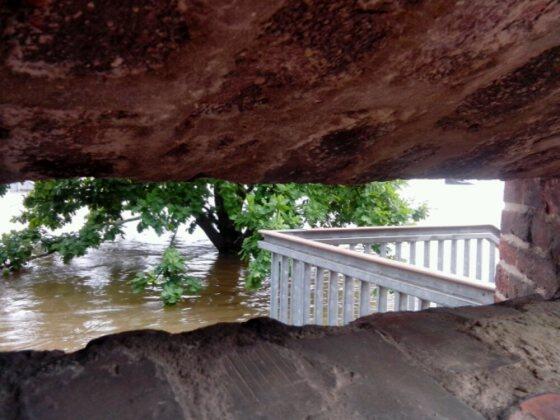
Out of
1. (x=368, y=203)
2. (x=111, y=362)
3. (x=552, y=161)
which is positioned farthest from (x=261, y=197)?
(x=111, y=362)

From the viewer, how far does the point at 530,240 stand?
66.2 inches

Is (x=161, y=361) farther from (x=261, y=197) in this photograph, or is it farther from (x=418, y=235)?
(x=261, y=197)

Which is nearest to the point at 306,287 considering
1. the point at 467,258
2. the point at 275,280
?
the point at 275,280

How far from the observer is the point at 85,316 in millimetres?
5191

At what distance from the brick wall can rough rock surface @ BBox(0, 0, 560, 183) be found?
2.25ft

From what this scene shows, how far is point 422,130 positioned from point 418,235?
282cm

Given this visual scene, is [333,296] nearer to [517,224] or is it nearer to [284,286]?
[284,286]

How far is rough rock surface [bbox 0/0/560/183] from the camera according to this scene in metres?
0.54

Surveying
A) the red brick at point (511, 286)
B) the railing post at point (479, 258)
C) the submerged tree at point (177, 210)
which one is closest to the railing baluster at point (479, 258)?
the railing post at point (479, 258)

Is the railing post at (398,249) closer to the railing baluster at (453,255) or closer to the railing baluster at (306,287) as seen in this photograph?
the railing baluster at (453,255)

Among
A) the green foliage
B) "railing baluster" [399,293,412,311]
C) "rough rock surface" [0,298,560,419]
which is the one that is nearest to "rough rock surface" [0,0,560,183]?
"rough rock surface" [0,298,560,419]

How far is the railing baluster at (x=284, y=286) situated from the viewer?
11.9 feet

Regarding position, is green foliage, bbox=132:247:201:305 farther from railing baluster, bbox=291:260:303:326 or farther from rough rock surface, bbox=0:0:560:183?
rough rock surface, bbox=0:0:560:183

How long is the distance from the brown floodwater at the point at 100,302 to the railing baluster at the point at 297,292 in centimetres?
164
